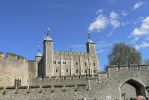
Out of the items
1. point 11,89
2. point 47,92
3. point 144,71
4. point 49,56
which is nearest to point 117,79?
point 144,71

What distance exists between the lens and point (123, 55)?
5138 cm

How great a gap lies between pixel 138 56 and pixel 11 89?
37.0 meters

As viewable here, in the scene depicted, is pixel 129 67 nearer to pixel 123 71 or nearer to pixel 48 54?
pixel 123 71

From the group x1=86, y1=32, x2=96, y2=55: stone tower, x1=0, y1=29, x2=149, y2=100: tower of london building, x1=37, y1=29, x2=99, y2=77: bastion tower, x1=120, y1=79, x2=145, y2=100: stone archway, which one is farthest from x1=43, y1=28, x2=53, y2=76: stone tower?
x1=120, y1=79, x2=145, y2=100: stone archway

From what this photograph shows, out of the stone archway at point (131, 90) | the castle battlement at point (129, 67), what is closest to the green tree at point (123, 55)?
the stone archway at point (131, 90)

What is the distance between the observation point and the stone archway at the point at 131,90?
2071 cm

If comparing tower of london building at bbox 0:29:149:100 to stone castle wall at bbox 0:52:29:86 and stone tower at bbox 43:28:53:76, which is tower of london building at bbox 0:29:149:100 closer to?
stone castle wall at bbox 0:52:29:86

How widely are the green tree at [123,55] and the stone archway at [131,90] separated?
26.9m

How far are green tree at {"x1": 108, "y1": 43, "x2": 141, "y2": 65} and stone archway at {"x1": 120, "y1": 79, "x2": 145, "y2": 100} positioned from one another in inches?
1060

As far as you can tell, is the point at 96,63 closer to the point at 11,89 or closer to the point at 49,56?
the point at 49,56

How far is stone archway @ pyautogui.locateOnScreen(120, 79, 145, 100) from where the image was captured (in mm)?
20706

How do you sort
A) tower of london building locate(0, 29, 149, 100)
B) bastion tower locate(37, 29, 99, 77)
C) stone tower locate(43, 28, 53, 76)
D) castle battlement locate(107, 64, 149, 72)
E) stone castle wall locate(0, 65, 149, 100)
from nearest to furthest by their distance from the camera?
1. stone castle wall locate(0, 65, 149, 100)
2. tower of london building locate(0, 29, 149, 100)
3. castle battlement locate(107, 64, 149, 72)
4. stone tower locate(43, 28, 53, 76)
5. bastion tower locate(37, 29, 99, 77)

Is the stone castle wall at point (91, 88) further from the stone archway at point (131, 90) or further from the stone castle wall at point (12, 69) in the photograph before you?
the stone castle wall at point (12, 69)

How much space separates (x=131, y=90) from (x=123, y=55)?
28.5m
